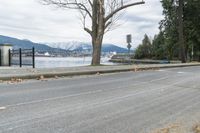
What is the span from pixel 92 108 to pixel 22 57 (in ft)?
74.1

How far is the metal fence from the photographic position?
31.9 m

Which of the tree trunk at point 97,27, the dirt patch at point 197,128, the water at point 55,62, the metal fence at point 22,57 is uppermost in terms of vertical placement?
the tree trunk at point 97,27

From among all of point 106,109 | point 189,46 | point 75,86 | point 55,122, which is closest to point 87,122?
point 55,122

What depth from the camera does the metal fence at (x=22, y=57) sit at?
31859 mm

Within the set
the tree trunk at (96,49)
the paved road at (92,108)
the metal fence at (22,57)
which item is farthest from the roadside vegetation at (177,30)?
the paved road at (92,108)

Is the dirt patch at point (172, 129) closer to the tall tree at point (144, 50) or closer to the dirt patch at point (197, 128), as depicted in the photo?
the dirt patch at point (197, 128)

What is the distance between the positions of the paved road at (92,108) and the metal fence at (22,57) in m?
14.7

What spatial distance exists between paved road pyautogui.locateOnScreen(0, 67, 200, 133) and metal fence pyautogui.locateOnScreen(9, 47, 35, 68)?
1468cm

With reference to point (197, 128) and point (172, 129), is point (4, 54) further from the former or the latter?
point (197, 128)

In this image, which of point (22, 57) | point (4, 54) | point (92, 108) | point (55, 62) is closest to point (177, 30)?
point (55, 62)

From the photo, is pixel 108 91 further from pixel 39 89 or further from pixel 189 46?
pixel 189 46

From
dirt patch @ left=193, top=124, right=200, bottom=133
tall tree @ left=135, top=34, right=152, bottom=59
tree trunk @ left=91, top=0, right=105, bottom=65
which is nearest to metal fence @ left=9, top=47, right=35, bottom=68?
tree trunk @ left=91, top=0, right=105, bottom=65

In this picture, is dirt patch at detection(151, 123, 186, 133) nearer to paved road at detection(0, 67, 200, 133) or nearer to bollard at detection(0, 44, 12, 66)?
paved road at detection(0, 67, 200, 133)

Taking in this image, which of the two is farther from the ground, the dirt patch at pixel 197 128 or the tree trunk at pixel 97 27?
the tree trunk at pixel 97 27
